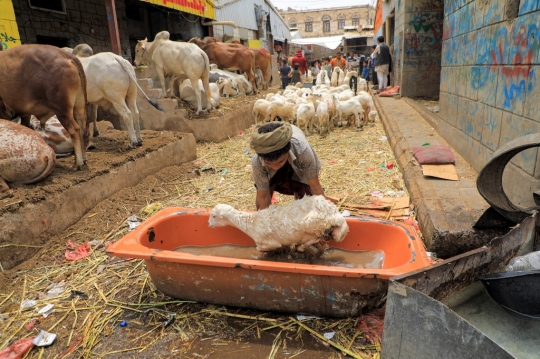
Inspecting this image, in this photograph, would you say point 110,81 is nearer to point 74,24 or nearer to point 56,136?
point 56,136

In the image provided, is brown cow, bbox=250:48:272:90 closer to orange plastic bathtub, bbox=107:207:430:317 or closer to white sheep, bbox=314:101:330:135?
white sheep, bbox=314:101:330:135

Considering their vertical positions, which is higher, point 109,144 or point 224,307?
point 109,144

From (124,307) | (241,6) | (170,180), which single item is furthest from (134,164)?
(241,6)

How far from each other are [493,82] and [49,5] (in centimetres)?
1196

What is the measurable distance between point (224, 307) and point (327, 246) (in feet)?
3.58

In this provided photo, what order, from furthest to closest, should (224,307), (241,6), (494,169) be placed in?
(241,6), (224,307), (494,169)

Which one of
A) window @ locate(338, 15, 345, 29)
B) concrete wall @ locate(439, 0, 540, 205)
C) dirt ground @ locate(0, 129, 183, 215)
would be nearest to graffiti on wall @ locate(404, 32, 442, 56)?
concrete wall @ locate(439, 0, 540, 205)

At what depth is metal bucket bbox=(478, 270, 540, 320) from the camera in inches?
77.9

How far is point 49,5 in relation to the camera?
1099 cm

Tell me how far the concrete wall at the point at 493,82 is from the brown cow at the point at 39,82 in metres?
5.17

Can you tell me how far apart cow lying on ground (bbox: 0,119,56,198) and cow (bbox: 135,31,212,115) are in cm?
462

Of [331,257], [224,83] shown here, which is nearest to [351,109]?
[224,83]

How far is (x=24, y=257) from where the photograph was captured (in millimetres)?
3928

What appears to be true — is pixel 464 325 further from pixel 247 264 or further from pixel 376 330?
pixel 247 264
